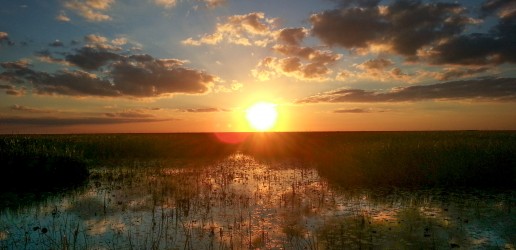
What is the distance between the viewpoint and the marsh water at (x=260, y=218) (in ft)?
33.3

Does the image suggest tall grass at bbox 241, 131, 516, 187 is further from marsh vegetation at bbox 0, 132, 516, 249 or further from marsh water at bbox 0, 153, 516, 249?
marsh water at bbox 0, 153, 516, 249

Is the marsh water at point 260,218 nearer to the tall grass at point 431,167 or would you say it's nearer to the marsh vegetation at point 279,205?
the marsh vegetation at point 279,205

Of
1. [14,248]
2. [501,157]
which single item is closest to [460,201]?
[501,157]

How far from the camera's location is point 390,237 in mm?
10562

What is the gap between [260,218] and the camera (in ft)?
42.5

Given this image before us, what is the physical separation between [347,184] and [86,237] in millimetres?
15073

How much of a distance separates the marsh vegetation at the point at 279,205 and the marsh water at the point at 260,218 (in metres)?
0.05

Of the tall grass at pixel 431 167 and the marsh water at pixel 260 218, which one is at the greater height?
the tall grass at pixel 431 167

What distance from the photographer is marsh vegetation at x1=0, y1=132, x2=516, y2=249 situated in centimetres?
1039

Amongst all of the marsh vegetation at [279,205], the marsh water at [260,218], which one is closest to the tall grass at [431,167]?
the marsh vegetation at [279,205]

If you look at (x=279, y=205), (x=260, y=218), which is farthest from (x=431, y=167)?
(x=260, y=218)

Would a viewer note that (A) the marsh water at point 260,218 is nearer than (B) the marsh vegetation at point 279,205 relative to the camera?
Yes

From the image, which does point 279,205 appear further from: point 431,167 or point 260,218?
point 431,167

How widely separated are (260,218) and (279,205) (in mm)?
2293
